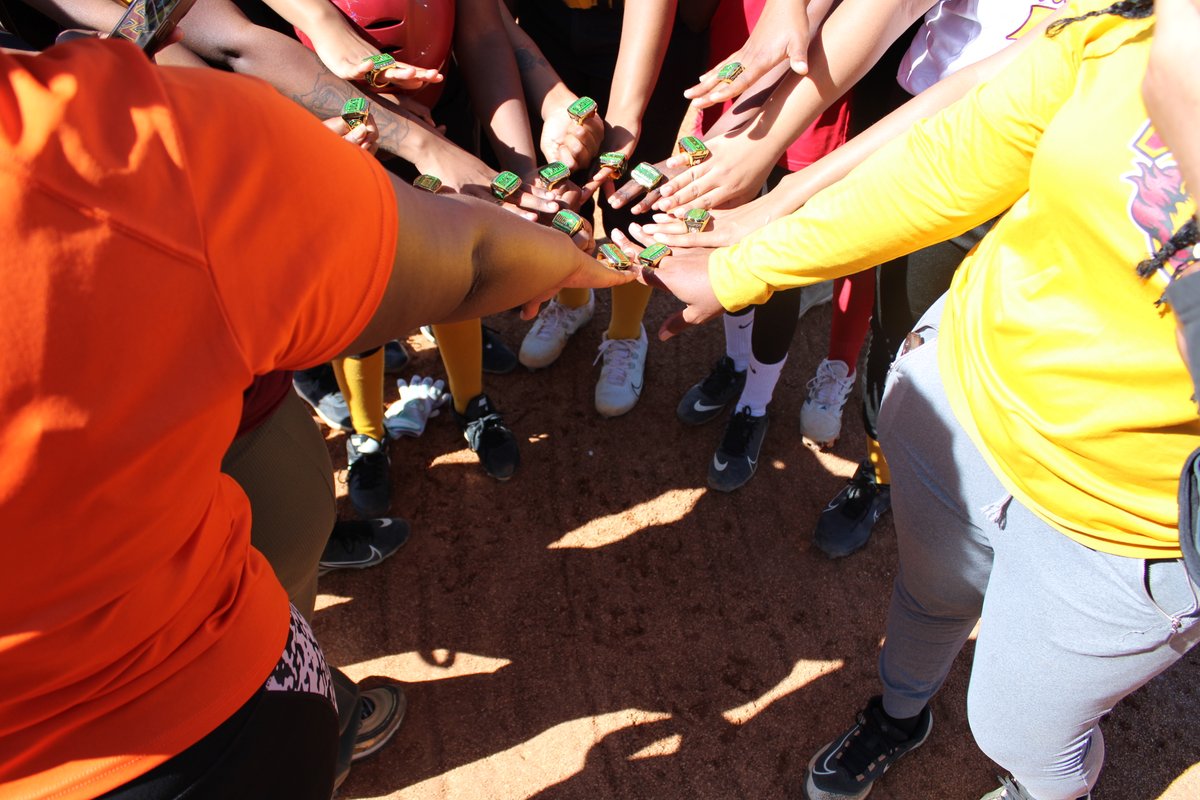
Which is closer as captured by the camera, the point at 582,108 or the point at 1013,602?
the point at 1013,602

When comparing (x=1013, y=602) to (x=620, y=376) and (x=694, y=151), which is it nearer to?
(x=694, y=151)

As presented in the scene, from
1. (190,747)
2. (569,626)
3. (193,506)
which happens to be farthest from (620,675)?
(193,506)

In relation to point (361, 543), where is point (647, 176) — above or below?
above

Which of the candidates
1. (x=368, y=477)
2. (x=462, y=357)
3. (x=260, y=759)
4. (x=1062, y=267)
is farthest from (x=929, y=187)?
(x=368, y=477)

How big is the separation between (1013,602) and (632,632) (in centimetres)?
136

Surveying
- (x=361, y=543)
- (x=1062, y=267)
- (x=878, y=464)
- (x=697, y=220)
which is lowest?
(x=361, y=543)

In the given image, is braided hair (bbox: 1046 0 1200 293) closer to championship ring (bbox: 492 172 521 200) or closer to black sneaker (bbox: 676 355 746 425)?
championship ring (bbox: 492 172 521 200)

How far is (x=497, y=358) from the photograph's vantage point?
3404 mm

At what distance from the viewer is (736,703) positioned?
2439mm

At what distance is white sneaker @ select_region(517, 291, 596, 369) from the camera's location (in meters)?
3.38

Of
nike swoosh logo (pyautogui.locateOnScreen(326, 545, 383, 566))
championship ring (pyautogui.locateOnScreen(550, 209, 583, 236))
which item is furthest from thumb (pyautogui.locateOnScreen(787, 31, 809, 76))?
nike swoosh logo (pyautogui.locateOnScreen(326, 545, 383, 566))

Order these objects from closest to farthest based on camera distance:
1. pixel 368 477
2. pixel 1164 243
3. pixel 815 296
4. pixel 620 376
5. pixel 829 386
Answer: pixel 1164 243 < pixel 368 477 < pixel 829 386 < pixel 620 376 < pixel 815 296

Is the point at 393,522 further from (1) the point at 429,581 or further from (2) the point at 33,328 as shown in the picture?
(2) the point at 33,328

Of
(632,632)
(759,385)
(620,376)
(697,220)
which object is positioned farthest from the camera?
(620,376)
